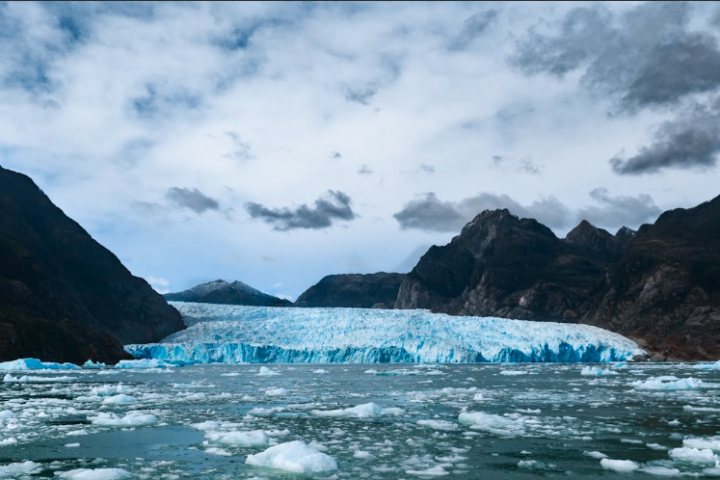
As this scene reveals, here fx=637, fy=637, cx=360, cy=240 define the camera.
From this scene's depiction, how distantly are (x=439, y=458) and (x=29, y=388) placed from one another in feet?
78.4

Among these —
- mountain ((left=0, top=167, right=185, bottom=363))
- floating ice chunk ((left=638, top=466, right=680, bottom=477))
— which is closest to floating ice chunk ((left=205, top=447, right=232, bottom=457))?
floating ice chunk ((left=638, top=466, right=680, bottom=477))

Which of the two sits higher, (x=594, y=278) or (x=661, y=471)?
(x=594, y=278)

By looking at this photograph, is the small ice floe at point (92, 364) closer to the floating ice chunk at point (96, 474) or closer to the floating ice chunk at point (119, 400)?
the floating ice chunk at point (119, 400)

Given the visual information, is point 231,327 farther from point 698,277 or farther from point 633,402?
point 698,277

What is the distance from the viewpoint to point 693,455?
11234mm

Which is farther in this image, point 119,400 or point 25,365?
point 25,365

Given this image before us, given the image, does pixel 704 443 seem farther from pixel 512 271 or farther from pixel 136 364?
pixel 512 271

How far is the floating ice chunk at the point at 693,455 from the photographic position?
36.2 feet

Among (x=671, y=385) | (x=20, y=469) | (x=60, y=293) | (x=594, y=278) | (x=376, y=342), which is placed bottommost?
(x=20, y=469)

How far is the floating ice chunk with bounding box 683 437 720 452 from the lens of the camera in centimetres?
1225

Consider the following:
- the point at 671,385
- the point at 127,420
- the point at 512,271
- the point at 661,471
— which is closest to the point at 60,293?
the point at 127,420

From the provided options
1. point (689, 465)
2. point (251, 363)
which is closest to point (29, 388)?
point (689, 465)

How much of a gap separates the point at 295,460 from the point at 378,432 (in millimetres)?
4421

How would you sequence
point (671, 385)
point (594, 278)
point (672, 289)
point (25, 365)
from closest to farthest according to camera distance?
1. point (671, 385)
2. point (25, 365)
3. point (672, 289)
4. point (594, 278)
